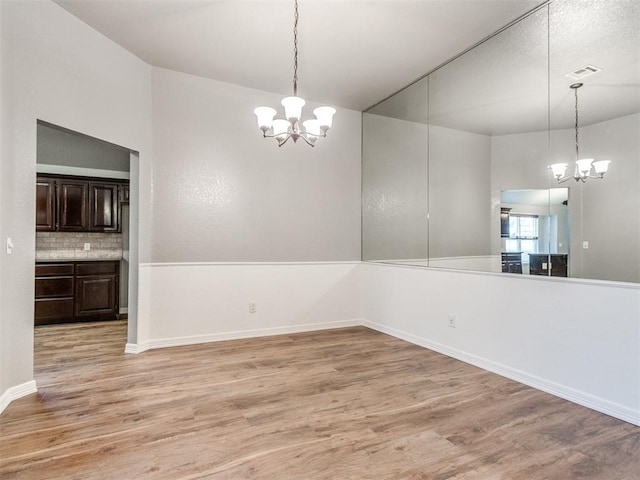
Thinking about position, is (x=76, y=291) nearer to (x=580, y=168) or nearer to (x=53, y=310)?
(x=53, y=310)

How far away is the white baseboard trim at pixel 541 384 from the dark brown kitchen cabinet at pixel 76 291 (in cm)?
436

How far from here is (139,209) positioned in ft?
12.9

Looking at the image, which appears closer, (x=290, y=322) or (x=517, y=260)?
(x=517, y=260)

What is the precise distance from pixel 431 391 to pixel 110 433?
2299mm

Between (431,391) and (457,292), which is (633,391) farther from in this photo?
(457,292)

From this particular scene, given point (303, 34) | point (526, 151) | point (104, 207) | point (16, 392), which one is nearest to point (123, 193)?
point (104, 207)

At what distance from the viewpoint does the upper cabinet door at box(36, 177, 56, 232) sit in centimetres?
525

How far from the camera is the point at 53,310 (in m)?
5.12

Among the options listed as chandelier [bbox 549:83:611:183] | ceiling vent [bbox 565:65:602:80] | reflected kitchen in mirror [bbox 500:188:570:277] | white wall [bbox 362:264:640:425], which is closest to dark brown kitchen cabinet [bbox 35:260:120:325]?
white wall [bbox 362:264:640:425]

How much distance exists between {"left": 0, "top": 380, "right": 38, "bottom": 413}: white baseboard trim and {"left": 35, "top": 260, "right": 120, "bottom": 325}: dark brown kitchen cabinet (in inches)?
104

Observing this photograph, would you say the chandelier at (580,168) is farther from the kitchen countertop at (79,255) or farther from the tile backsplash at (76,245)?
the tile backsplash at (76,245)

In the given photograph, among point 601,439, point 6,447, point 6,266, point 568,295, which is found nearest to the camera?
point 6,447

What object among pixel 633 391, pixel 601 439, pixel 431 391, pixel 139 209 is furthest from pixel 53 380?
pixel 633 391

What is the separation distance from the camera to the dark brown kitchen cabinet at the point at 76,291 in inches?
200
